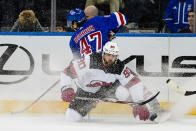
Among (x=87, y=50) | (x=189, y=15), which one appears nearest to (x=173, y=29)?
(x=189, y=15)

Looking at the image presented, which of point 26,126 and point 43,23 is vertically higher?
point 43,23

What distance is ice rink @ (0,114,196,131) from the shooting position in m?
5.50

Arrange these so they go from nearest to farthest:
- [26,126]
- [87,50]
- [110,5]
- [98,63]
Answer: [26,126] → [98,63] → [87,50] → [110,5]

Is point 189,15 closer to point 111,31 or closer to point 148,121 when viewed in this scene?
point 111,31

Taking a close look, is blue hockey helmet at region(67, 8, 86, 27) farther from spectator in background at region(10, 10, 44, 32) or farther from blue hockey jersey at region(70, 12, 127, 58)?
spectator in background at region(10, 10, 44, 32)

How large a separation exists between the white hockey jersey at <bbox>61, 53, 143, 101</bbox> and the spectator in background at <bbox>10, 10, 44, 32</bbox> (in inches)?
40.9

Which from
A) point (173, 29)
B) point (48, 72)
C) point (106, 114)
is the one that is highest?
point (173, 29)

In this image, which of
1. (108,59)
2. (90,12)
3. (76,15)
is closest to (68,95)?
(108,59)

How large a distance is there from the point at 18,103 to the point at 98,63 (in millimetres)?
1510

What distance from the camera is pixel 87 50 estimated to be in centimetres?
663

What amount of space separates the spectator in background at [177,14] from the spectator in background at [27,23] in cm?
154

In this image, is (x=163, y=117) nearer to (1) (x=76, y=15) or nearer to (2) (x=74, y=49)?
(2) (x=74, y=49)

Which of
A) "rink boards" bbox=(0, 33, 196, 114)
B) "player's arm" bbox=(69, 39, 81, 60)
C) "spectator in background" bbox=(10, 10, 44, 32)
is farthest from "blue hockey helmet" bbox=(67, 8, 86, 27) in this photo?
"spectator in background" bbox=(10, 10, 44, 32)

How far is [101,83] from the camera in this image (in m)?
6.24
